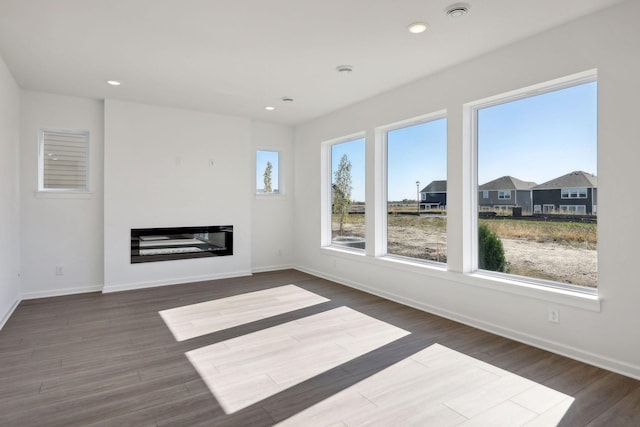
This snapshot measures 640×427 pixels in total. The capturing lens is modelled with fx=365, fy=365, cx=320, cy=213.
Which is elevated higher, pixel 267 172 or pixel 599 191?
pixel 267 172

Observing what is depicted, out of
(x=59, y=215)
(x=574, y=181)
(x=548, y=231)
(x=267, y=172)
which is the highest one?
(x=267, y=172)

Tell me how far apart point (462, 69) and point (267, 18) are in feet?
6.91

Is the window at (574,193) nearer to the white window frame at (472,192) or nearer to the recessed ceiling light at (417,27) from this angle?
the white window frame at (472,192)

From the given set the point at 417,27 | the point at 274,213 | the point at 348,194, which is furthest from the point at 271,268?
the point at 417,27

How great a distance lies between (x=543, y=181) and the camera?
338cm

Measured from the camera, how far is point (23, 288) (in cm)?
480

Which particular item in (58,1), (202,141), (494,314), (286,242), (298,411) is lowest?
(298,411)

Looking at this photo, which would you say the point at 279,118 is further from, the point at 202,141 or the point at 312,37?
the point at 312,37

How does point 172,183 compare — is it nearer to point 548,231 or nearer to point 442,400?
point 442,400

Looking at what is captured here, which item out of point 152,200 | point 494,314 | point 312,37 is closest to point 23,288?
point 152,200

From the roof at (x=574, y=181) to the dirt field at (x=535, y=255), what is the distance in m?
0.52

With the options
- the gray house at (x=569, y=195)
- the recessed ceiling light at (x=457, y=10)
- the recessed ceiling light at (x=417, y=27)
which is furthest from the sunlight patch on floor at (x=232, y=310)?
the recessed ceiling light at (x=457, y=10)

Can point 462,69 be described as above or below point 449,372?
above

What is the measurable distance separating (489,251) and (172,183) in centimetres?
453
